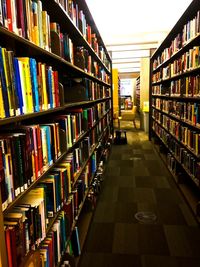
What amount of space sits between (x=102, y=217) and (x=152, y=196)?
33.0 inches

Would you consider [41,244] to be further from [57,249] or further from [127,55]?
[127,55]

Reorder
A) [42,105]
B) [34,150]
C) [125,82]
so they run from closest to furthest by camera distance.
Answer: [34,150] < [42,105] < [125,82]

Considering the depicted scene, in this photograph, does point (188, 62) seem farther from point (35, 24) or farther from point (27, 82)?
point (27, 82)

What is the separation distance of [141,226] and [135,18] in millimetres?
4849

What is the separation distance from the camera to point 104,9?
5.07 m

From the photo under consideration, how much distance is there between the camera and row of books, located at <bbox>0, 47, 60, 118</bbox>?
92 cm

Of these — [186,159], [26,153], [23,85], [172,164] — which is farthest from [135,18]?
[26,153]

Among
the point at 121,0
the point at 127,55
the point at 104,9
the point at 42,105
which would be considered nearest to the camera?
the point at 42,105

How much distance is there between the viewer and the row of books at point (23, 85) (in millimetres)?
922

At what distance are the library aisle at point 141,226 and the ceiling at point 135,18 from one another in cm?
297

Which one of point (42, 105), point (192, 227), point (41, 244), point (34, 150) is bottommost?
point (192, 227)

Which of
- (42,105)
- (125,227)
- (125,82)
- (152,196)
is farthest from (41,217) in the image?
(125,82)

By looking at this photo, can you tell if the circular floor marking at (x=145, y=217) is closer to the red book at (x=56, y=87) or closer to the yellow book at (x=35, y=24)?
the red book at (x=56, y=87)

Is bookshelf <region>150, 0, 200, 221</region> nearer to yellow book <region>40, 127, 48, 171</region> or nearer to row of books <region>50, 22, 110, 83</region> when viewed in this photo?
row of books <region>50, 22, 110, 83</region>
